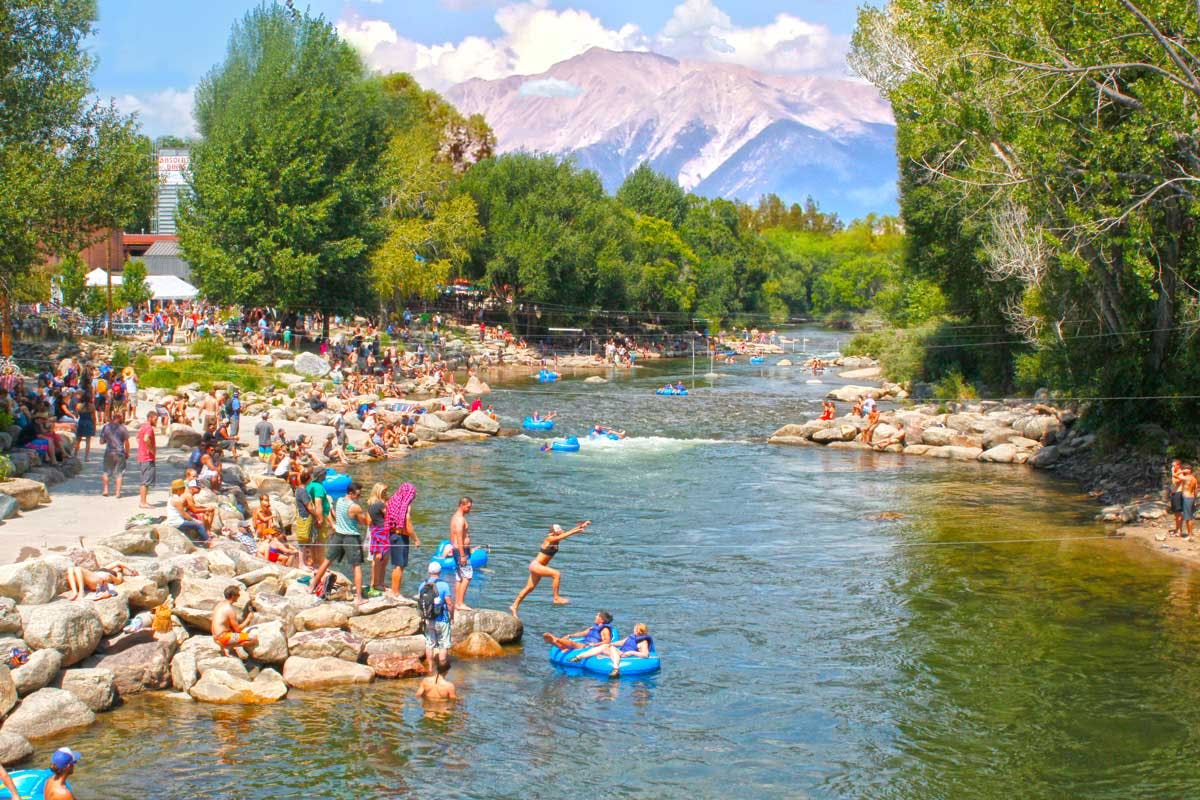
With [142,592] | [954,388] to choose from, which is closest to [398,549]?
[142,592]

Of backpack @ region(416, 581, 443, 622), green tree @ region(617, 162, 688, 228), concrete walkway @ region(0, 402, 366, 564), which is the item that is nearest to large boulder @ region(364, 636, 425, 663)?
backpack @ region(416, 581, 443, 622)

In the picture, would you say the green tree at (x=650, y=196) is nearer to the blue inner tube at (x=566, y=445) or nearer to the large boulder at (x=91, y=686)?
the blue inner tube at (x=566, y=445)

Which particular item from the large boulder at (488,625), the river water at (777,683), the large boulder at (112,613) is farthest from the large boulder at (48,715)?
the large boulder at (488,625)

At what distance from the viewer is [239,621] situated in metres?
16.7

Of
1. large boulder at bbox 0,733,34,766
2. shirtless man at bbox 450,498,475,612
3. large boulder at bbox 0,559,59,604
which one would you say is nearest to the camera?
large boulder at bbox 0,733,34,766

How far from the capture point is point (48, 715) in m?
13.9

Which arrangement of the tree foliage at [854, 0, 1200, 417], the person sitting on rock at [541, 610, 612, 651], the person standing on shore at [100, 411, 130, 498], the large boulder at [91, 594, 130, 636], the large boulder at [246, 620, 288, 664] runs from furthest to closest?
1. the tree foliage at [854, 0, 1200, 417]
2. the person standing on shore at [100, 411, 130, 498]
3. the person sitting on rock at [541, 610, 612, 651]
4. the large boulder at [246, 620, 288, 664]
5. the large boulder at [91, 594, 130, 636]

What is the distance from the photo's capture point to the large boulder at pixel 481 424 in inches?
1700

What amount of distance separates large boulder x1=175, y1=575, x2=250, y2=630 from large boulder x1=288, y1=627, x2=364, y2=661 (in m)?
1.01

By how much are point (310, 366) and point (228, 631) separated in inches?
1423

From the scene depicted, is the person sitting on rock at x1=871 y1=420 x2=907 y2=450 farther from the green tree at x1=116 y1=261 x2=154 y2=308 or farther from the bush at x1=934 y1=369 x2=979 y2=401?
the green tree at x1=116 y1=261 x2=154 y2=308

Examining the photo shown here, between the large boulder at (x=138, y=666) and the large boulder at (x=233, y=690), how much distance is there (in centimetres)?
56

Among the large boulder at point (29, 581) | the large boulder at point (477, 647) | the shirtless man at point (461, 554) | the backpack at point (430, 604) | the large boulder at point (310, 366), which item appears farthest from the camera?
the large boulder at point (310, 366)

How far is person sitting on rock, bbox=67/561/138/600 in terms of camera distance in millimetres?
16109
